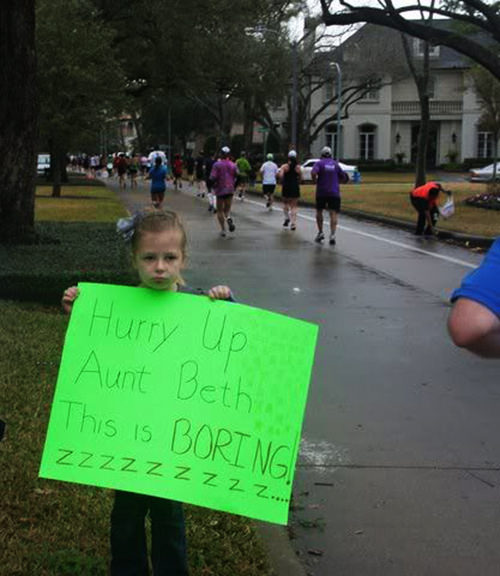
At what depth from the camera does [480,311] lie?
170cm

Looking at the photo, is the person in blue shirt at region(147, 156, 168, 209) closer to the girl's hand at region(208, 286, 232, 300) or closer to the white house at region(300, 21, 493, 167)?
the girl's hand at region(208, 286, 232, 300)

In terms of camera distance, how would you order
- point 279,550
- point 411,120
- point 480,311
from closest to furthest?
point 480,311 → point 279,550 → point 411,120

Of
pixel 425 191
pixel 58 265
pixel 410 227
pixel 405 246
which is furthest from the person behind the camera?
pixel 410 227

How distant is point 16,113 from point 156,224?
935 cm

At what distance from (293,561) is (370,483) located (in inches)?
42.9

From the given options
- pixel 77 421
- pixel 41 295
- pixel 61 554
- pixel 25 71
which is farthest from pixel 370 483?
pixel 25 71

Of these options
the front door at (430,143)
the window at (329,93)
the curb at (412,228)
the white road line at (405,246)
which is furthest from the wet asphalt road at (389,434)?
the front door at (430,143)

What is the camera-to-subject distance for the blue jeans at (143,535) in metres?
2.98

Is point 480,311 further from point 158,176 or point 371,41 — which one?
point 371,41

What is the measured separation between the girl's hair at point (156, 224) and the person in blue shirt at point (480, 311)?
1466 mm

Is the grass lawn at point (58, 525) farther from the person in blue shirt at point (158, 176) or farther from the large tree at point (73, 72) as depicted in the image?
the large tree at point (73, 72)

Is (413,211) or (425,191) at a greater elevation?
(425,191)

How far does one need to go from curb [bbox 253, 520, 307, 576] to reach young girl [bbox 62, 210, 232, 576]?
479mm

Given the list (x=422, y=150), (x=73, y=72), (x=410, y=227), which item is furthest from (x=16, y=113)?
(x=422, y=150)
